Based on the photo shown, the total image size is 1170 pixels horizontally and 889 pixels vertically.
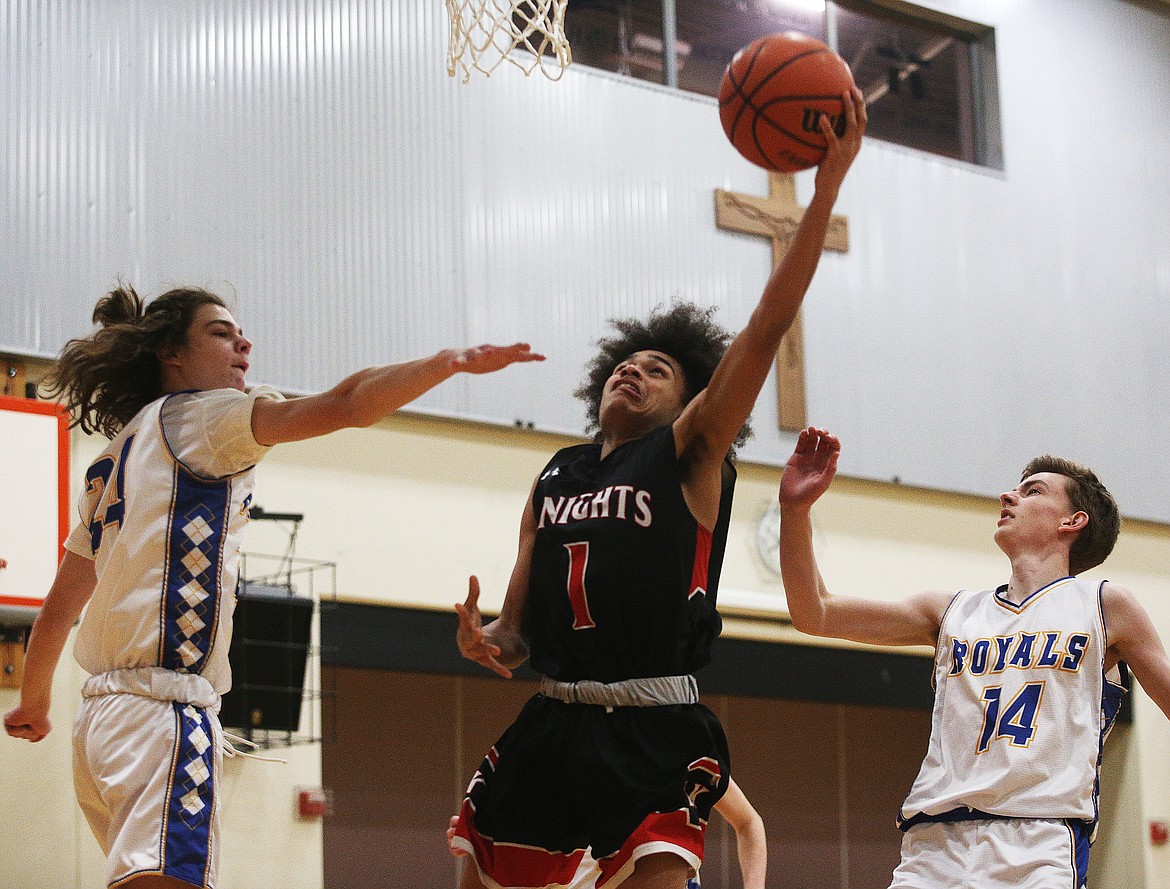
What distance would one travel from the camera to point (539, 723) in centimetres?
387

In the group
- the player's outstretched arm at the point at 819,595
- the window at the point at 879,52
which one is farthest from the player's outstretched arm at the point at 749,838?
the window at the point at 879,52

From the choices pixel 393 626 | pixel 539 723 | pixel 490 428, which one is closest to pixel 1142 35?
pixel 490 428

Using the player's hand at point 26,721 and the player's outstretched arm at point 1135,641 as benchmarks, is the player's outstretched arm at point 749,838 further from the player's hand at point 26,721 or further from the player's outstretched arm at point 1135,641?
the player's hand at point 26,721

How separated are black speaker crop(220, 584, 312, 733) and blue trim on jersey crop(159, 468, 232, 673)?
3733 millimetres

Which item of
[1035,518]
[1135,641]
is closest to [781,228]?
[1035,518]

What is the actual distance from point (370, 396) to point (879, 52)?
9356mm

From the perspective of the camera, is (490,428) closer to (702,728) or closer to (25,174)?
(25,174)

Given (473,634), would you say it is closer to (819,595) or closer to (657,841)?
(657,841)

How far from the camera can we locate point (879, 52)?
39.4 ft

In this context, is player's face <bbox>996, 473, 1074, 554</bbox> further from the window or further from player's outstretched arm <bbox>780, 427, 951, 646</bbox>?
the window

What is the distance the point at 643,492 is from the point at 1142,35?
10592mm

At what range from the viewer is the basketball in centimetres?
380

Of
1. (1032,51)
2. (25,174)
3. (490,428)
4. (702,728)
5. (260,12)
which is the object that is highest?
(1032,51)

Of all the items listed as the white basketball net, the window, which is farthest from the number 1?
the window
